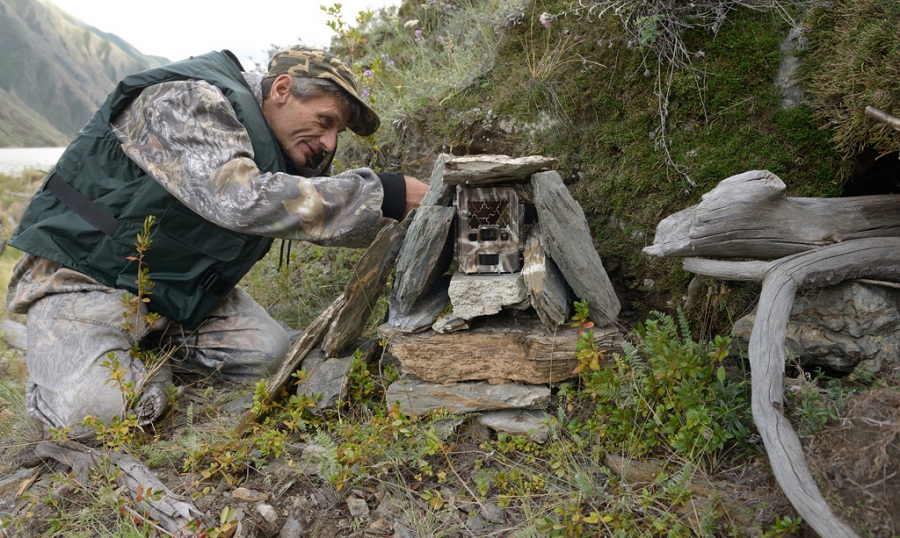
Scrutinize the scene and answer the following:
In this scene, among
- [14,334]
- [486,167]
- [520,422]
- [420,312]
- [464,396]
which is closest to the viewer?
[486,167]

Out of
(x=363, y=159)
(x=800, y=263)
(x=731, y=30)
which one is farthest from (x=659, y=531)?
(x=363, y=159)

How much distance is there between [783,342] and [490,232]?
65.4 inches

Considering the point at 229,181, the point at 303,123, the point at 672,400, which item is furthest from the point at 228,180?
the point at 672,400

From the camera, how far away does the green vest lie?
11.9 ft

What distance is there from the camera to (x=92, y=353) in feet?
12.2

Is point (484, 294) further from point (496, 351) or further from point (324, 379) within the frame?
point (324, 379)

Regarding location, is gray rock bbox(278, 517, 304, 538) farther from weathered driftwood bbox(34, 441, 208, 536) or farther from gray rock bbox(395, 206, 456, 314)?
gray rock bbox(395, 206, 456, 314)

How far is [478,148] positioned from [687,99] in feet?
5.86

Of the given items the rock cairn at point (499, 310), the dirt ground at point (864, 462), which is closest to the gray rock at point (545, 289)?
the rock cairn at point (499, 310)

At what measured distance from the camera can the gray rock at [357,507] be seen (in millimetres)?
2678

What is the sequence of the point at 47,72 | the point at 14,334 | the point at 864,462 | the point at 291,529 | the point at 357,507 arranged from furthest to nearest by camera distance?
the point at 47,72 < the point at 14,334 < the point at 357,507 < the point at 291,529 < the point at 864,462

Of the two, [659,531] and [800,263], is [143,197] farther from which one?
[800,263]

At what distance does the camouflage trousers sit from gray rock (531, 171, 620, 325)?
107 inches

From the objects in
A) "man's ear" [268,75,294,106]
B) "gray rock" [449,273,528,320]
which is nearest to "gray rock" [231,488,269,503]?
"gray rock" [449,273,528,320]
